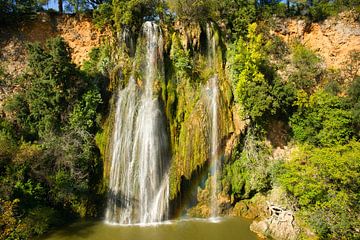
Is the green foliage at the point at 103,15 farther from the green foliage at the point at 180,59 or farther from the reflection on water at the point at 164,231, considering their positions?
the reflection on water at the point at 164,231

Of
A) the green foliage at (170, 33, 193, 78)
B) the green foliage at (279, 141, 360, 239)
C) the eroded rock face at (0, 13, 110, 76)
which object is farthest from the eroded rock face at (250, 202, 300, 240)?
the eroded rock face at (0, 13, 110, 76)

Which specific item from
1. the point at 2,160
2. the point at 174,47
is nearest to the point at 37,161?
the point at 2,160

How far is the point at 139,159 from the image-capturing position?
55.3 ft

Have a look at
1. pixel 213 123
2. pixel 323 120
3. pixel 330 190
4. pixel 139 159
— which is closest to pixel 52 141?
pixel 139 159

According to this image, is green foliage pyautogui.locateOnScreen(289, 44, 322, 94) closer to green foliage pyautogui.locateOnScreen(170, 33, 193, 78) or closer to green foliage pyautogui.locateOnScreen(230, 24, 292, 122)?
green foliage pyautogui.locateOnScreen(230, 24, 292, 122)

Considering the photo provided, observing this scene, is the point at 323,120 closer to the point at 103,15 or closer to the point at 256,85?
the point at 256,85

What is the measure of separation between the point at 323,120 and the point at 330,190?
7602 mm

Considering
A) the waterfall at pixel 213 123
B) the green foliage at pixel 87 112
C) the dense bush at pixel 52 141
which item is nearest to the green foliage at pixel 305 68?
the waterfall at pixel 213 123

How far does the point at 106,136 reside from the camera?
1725cm

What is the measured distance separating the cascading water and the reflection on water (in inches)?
39.5

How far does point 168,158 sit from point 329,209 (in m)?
8.55

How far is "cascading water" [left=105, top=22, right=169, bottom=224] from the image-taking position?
16188 mm

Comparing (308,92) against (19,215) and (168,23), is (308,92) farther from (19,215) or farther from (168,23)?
(19,215)

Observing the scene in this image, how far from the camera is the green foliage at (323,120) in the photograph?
58.2ft
